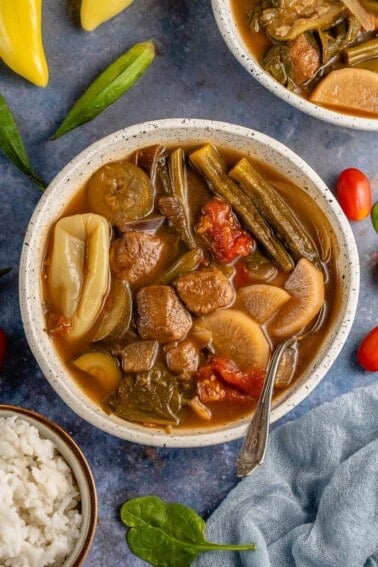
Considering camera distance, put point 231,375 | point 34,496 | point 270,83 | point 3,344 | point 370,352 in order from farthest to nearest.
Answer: point 370,352 → point 3,344 → point 270,83 → point 231,375 → point 34,496

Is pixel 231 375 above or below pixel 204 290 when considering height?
below

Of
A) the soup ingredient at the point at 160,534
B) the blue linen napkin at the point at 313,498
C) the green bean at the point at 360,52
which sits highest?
the green bean at the point at 360,52

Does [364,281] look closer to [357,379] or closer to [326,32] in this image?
[357,379]

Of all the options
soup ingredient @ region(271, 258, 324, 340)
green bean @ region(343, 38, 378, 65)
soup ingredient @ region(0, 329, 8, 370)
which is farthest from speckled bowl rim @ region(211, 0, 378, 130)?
soup ingredient @ region(0, 329, 8, 370)

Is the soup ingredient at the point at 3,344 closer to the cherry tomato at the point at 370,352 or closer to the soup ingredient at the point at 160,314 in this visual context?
the soup ingredient at the point at 160,314

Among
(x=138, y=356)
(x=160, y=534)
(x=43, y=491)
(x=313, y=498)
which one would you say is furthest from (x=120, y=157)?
(x=313, y=498)

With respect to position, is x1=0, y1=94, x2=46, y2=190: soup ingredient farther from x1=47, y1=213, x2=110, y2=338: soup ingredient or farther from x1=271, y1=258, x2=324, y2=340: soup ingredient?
x1=271, y1=258, x2=324, y2=340: soup ingredient

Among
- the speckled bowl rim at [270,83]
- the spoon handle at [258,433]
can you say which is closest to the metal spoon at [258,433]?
the spoon handle at [258,433]

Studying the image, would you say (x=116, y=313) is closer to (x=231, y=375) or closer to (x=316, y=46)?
(x=231, y=375)
